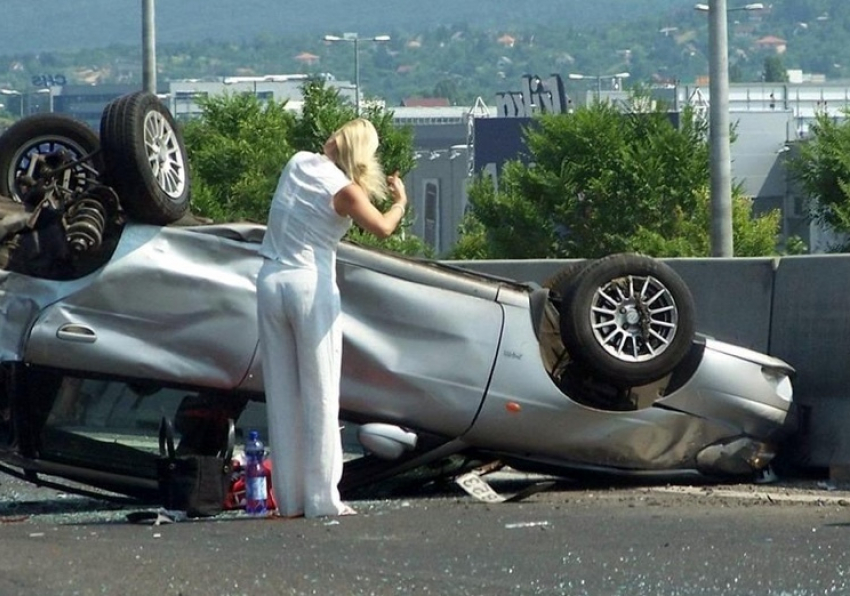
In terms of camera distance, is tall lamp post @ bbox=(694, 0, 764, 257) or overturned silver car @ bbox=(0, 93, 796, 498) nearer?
overturned silver car @ bbox=(0, 93, 796, 498)

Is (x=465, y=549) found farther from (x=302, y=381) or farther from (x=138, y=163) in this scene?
(x=138, y=163)

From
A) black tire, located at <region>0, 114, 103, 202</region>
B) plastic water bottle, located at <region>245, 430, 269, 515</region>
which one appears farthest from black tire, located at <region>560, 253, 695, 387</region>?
black tire, located at <region>0, 114, 103, 202</region>

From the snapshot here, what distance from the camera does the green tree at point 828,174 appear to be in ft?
101

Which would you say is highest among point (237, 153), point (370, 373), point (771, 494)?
point (237, 153)

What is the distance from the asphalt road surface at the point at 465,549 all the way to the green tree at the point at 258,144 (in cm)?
2447

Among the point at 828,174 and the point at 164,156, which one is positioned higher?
Answer: the point at 164,156

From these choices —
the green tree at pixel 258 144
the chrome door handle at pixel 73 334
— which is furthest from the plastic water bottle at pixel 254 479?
the green tree at pixel 258 144

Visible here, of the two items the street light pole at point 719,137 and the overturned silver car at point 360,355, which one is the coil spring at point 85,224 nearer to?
the overturned silver car at point 360,355

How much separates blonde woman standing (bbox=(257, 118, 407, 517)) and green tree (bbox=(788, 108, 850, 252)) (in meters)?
23.8

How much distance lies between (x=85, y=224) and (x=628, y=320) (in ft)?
7.87

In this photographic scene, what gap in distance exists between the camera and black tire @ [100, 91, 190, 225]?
8.03 metres

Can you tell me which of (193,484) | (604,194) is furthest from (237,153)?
(193,484)

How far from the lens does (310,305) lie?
7.36 m

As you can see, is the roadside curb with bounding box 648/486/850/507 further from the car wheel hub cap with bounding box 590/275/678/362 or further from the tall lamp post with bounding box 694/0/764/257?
the tall lamp post with bounding box 694/0/764/257
